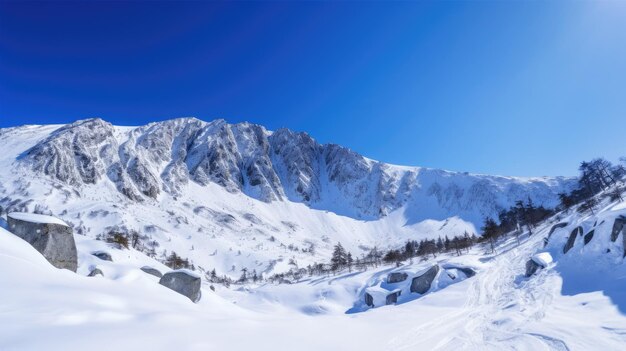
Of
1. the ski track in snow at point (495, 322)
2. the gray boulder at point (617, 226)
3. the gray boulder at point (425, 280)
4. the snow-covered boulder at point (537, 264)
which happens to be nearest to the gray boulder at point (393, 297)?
the gray boulder at point (425, 280)

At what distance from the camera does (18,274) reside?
28.3 ft

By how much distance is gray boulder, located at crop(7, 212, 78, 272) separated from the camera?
1408 centimetres

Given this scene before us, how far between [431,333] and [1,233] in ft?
55.5

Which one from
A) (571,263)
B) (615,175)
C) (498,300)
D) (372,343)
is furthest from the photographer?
(615,175)

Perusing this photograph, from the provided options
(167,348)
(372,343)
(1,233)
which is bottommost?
(372,343)

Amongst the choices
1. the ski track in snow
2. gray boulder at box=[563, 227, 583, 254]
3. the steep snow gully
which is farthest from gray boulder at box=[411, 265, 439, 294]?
the steep snow gully

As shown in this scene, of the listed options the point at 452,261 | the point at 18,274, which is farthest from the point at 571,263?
the point at 18,274

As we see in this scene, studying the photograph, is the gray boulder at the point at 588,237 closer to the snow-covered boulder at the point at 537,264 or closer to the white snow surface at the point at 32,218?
the snow-covered boulder at the point at 537,264

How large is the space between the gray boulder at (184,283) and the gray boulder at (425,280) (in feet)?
89.2

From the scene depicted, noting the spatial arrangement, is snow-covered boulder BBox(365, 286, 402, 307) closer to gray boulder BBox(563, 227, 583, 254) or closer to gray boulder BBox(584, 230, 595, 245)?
gray boulder BBox(563, 227, 583, 254)

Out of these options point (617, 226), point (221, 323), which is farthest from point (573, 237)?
point (221, 323)

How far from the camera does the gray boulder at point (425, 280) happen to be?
3516cm

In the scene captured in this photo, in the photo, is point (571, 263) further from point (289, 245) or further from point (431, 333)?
point (289, 245)

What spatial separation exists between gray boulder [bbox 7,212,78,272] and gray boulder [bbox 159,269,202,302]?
4608 millimetres
